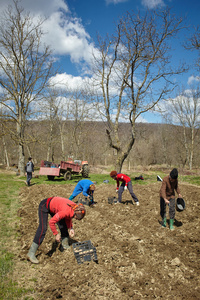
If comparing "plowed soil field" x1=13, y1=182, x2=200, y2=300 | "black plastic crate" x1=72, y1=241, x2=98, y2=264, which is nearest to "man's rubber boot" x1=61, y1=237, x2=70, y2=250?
"plowed soil field" x1=13, y1=182, x2=200, y2=300

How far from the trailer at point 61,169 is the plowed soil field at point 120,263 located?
7.03 metres

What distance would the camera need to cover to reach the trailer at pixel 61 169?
13.4m

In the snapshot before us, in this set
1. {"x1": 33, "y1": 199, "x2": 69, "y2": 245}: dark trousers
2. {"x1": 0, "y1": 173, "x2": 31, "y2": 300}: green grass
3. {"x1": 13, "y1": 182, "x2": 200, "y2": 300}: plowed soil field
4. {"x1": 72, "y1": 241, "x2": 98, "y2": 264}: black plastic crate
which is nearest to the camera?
{"x1": 0, "y1": 173, "x2": 31, "y2": 300}: green grass

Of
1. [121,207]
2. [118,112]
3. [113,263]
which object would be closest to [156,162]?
[118,112]

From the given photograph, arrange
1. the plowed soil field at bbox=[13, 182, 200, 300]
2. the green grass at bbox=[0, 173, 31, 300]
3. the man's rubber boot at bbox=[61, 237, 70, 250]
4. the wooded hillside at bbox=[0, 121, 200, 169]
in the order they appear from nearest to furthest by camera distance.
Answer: the green grass at bbox=[0, 173, 31, 300] < the plowed soil field at bbox=[13, 182, 200, 300] < the man's rubber boot at bbox=[61, 237, 70, 250] < the wooded hillside at bbox=[0, 121, 200, 169]

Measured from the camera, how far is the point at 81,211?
142 inches

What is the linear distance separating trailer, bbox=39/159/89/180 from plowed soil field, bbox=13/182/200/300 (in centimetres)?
703

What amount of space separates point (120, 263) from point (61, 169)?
10629 millimetres

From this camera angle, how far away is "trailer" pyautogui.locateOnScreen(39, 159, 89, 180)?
43.8 feet

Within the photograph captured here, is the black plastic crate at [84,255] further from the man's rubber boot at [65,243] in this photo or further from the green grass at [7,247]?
the green grass at [7,247]

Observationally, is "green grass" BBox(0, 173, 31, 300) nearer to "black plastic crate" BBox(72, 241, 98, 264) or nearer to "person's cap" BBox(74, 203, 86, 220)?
"black plastic crate" BBox(72, 241, 98, 264)

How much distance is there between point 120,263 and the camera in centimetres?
382

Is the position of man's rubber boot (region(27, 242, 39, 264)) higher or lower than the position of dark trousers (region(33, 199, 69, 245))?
lower

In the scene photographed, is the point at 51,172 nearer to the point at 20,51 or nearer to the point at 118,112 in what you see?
the point at 118,112
